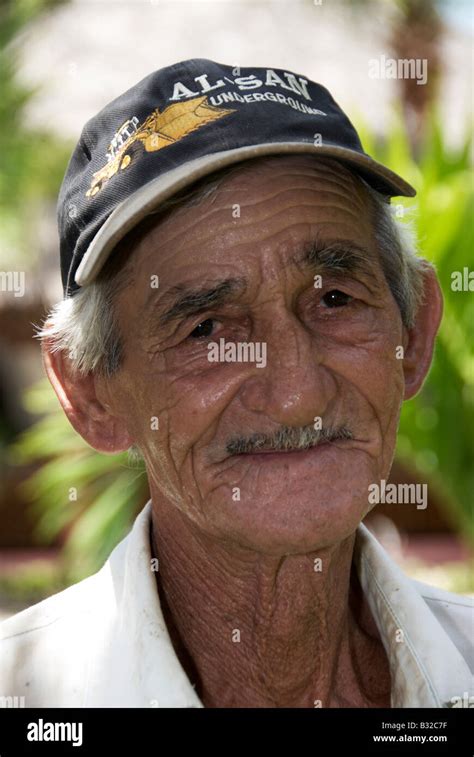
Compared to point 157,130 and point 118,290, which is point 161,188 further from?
point 118,290

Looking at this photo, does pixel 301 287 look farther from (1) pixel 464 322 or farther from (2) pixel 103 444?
(1) pixel 464 322

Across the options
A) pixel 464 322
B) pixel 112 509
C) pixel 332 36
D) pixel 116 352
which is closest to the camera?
pixel 116 352

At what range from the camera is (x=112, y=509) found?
5.99 metres

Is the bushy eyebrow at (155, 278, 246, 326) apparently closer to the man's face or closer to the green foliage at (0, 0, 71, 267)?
the man's face

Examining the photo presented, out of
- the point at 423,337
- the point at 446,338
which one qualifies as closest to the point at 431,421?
the point at 446,338

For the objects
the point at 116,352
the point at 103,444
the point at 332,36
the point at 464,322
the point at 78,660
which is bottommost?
the point at 78,660

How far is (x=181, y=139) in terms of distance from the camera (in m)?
1.84

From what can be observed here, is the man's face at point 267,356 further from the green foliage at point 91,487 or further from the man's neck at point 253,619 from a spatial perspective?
the green foliage at point 91,487

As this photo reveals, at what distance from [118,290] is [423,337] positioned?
72 cm

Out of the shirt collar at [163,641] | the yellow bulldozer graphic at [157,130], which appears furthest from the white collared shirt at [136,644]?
the yellow bulldozer graphic at [157,130]

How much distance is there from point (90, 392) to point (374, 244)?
27.1 inches

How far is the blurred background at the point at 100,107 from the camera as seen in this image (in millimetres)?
5586

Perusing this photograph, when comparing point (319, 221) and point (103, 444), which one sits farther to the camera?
point (103, 444)

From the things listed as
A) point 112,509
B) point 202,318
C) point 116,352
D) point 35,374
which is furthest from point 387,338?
point 35,374
